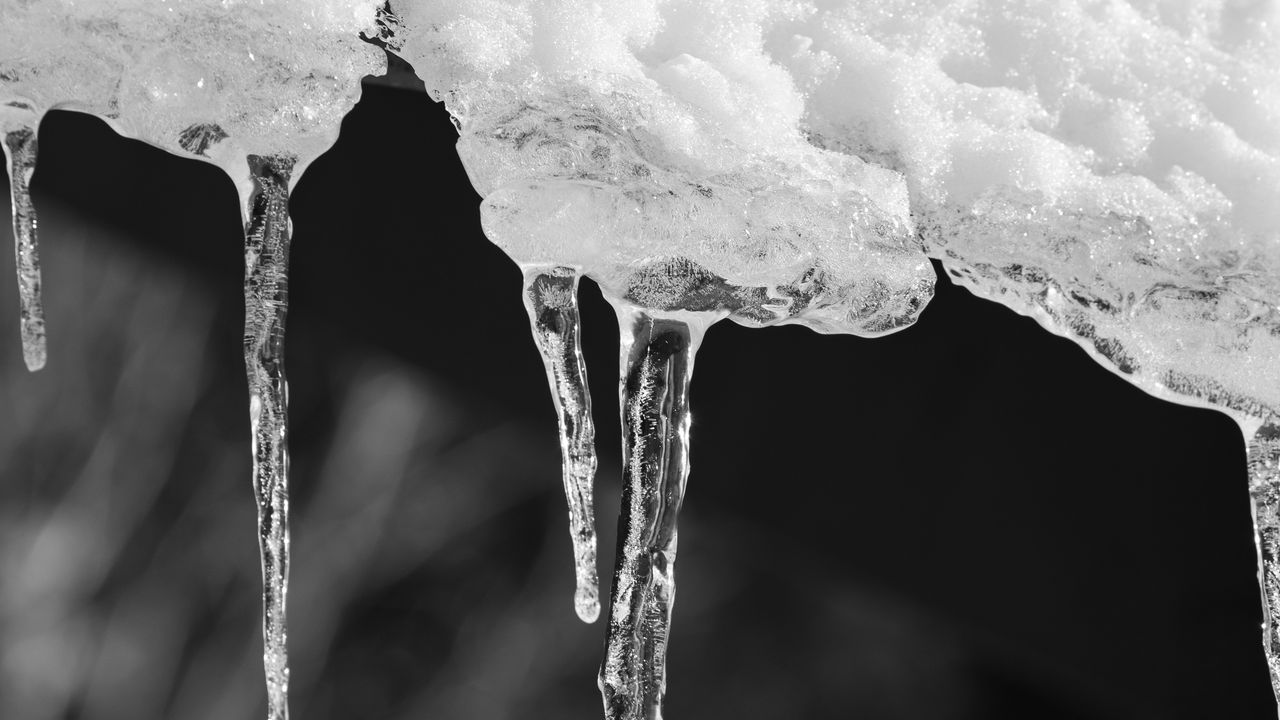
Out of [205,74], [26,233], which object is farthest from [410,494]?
[205,74]

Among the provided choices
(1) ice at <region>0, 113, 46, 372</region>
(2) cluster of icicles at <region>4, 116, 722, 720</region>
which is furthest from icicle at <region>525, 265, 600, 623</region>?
(1) ice at <region>0, 113, 46, 372</region>

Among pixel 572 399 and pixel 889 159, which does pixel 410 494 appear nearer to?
pixel 572 399

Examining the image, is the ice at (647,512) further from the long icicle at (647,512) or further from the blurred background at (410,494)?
the blurred background at (410,494)

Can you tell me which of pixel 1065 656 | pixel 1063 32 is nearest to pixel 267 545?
pixel 1063 32

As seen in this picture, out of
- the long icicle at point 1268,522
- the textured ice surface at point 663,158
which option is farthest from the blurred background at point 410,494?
the textured ice surface at point 663,158

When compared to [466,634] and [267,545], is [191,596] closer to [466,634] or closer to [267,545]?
[466,634]
